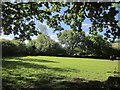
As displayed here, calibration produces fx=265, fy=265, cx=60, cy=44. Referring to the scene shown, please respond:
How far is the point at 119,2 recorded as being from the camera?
312 inches

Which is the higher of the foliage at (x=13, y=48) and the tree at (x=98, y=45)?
the tree at (x=98, y=45)

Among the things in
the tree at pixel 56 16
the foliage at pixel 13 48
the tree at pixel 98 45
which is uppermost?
the tree at pixel 56 16

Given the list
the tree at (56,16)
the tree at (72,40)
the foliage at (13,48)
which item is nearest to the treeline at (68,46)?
the tree at (72,40)

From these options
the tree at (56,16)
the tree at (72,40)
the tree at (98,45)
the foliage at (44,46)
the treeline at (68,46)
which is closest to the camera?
the tree at (56,16)

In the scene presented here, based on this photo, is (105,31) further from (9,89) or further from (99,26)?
(9,89)

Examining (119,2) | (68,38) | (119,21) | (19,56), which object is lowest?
(19,56)

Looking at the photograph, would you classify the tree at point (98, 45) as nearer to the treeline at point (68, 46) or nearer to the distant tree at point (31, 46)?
the treeline at point (68, 46)

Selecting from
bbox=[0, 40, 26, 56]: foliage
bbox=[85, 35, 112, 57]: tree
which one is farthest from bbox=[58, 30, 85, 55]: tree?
bbox=[0, 40, 26, 56]: foliage

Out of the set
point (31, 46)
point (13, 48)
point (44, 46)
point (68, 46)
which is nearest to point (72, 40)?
point (68, 46)

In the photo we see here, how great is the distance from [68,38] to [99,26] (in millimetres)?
3402

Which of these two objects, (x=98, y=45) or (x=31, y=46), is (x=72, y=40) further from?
(x=31, y=46)

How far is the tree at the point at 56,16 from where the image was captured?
8164mm

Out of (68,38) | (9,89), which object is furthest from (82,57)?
(9,89)

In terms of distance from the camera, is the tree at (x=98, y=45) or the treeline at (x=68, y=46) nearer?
the tree at (x=98, y=45)
